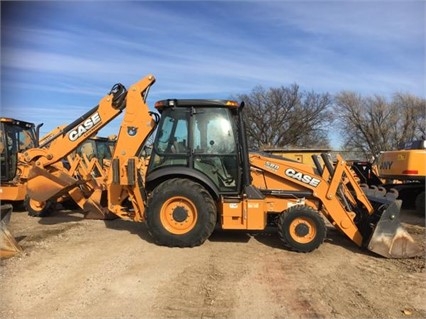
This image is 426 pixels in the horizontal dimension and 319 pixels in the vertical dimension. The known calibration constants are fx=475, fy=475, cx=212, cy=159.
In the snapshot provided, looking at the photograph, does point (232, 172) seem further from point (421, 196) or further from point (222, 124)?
point (421, 196)

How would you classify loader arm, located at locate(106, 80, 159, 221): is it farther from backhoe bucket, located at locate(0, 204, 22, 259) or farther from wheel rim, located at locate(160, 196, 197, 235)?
backhoe bucket, located at locate(0, 204, 22, 259)

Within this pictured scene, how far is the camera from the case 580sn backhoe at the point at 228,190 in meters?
7.41

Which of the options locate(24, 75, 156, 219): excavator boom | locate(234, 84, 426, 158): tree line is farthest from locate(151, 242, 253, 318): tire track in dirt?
locate(234, 84, 426, 158): tree line

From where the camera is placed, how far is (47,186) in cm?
905

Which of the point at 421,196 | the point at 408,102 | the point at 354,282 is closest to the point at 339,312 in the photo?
the point at 354,282

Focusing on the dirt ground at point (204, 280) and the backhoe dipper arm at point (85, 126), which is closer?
the dirt ground at point (204, 280)

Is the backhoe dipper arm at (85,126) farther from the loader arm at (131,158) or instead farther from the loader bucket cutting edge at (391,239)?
the loader bucket cutting edge at (391,239)

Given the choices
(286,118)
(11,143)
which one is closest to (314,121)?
(286,118)

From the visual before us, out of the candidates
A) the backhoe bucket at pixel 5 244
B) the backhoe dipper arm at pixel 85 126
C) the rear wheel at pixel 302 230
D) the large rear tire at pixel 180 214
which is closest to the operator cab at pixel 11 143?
the backhoe dipper arm at pixel 85 126

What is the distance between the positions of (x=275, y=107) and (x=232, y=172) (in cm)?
4432

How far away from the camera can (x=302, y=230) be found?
7402 millimetres

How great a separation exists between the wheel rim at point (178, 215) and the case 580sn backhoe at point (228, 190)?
0.02m

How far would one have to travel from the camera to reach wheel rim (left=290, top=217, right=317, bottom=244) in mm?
7391

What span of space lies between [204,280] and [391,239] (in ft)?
10.1
